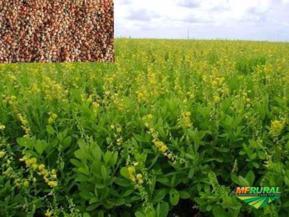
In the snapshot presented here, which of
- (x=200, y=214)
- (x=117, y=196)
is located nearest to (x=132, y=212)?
(x=117, y=196)

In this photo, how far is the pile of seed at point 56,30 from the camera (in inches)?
303

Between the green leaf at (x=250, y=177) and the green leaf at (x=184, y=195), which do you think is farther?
the green leaf at (x=184, y=195)

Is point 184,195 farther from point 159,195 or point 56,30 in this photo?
point 56,30

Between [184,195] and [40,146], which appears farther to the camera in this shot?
[40,146]

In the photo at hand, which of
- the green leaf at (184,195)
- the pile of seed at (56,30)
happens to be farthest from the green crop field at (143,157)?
the pile of seed at (56,30)

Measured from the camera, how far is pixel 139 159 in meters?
4.04

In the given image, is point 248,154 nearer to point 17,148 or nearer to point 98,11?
point 17,148

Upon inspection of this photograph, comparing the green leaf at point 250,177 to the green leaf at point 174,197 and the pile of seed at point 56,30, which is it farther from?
the pile of seed at point 56,30

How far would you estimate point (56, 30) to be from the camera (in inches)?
309

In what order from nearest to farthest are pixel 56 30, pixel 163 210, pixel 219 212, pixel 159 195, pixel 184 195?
pixel 219 212, pixel 163 210, pixel 159 195, pixel 184 195, pixel 56 30

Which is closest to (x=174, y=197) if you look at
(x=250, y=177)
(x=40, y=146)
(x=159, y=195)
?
(x=159, y=195)

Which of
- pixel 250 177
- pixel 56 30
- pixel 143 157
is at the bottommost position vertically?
pixel 250 177

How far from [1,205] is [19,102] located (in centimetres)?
129

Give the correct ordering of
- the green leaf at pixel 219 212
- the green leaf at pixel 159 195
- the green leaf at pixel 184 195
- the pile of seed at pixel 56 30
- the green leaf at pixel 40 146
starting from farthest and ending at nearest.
Result: 1. the pile of seed at pixel 56 30
2. the green leaf at pixel 40 146
3. the green leaf at pixel 184 195
4. the green leaf at pixel 159 195
5. the green leaf at pixel 219 212
